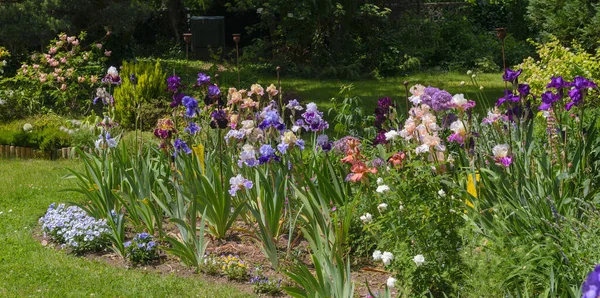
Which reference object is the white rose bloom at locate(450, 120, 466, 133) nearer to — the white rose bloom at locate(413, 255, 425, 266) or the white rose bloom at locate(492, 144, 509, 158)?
the white rose bloom at locate(492, 144, 509, 158)

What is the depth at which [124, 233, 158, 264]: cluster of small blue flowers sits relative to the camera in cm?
489

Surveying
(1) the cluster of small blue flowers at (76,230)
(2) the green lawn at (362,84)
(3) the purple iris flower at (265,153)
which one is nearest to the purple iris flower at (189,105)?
(3) the purple iris flower at (265,153)

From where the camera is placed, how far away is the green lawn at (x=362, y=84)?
12149 mm

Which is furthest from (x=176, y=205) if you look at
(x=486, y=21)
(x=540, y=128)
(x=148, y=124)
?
(x=486, y=21)

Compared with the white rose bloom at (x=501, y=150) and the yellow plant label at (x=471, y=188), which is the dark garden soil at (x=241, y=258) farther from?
the white rose bloom at (x=501, y=150)

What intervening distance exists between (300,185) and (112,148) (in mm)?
1687

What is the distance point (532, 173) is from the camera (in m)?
4.37

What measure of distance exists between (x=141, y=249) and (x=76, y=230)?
545mm

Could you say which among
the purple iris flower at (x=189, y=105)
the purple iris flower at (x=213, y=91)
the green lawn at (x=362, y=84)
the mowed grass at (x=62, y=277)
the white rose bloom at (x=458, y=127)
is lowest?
the green lawn at (x=362, y=84)

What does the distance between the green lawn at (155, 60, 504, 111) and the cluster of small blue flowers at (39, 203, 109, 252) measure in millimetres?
5952

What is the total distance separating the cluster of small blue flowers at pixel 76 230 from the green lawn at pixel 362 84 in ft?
19.5

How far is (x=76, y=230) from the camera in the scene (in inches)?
203

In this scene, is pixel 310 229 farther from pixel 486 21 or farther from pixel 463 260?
pixel 486 21

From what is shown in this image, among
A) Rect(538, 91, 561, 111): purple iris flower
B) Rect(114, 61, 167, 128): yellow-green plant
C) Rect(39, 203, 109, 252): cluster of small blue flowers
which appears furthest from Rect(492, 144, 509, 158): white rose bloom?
Rect(114, 61, 167, 128): yellow-green plant
